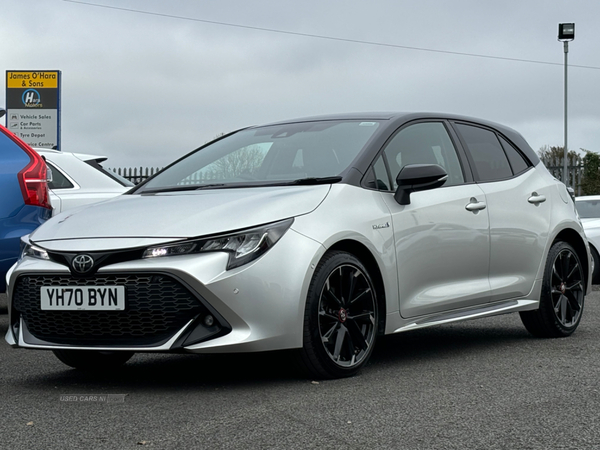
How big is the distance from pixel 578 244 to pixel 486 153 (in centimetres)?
120

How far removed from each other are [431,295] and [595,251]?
27.4 ft

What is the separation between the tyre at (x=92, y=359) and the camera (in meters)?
5.54

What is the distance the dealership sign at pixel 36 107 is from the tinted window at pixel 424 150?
1414 centimetres

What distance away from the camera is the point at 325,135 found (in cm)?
593

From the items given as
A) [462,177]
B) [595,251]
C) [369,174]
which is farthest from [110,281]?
[595,251]

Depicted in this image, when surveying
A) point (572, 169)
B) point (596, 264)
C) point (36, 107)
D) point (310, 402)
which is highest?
point (36, 107)

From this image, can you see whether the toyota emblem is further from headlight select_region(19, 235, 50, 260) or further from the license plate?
headlight select_region(19, 235, 50, 260)

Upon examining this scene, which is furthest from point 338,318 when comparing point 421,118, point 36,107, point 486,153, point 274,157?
point 36,107

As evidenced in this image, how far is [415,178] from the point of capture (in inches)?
215

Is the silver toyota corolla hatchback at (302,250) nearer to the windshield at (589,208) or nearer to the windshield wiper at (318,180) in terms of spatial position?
the windshield wiper at (318,180)

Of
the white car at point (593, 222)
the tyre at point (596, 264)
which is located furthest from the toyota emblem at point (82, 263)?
the tyre at point (596, 264)

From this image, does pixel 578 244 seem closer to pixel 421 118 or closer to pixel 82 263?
pixel 421 118

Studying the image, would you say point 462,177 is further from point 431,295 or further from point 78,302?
point 78,302

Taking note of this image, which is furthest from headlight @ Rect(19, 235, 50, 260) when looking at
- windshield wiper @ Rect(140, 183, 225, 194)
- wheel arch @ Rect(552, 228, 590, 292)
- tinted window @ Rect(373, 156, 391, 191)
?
wheel arch @ Rect(552, 228, 590, 292)
